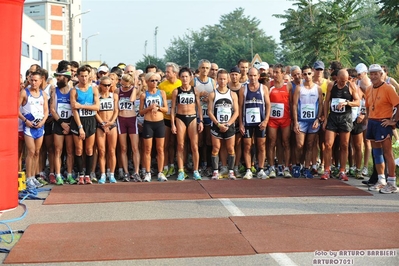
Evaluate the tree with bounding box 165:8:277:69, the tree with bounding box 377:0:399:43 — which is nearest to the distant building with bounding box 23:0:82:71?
the tree with bounding box 165:8:277:69

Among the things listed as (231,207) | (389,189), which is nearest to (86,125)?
(231,207)

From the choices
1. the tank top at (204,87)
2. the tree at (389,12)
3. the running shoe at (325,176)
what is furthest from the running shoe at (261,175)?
the tree at (389,12)

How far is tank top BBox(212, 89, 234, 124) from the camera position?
496 inches

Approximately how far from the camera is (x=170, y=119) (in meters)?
13.2

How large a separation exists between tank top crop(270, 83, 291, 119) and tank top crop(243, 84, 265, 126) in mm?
294

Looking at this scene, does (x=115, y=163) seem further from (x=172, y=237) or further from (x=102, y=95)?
(x=172, y=237)

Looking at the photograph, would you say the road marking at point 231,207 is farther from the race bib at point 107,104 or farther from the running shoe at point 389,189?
the race bib at point 107,104

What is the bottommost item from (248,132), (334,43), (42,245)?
(42,245)

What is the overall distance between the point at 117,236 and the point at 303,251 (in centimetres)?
239

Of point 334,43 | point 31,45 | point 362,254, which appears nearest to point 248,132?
point 362,254

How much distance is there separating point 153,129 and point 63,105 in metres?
1.84

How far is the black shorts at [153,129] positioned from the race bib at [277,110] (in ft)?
7.51

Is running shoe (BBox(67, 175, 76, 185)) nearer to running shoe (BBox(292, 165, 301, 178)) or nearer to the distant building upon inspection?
running shoe (BBox(292, 165, 301, 178))

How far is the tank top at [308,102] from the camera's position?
1275cm
